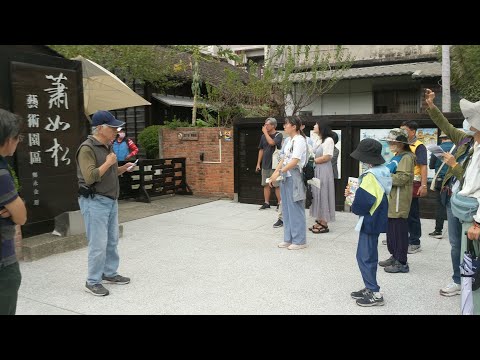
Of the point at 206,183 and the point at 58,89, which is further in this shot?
the point at 206,183

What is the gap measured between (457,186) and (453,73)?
779cm

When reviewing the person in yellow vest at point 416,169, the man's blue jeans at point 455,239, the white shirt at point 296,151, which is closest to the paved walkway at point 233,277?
the man's blue jeans at point 455,239

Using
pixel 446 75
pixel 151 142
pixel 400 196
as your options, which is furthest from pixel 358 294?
pixel 151 142

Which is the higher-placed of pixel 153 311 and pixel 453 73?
pixel 453 73

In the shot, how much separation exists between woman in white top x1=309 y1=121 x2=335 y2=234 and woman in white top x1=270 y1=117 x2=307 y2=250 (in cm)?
89

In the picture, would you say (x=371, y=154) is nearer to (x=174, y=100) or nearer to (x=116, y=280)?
(x=116, y=280)

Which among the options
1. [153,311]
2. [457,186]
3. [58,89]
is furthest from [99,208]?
[457,186]

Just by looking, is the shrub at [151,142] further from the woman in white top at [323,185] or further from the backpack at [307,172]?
the backpack at [307,172]

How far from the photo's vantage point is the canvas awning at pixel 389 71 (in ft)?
37.4

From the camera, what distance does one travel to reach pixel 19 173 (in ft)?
19.0

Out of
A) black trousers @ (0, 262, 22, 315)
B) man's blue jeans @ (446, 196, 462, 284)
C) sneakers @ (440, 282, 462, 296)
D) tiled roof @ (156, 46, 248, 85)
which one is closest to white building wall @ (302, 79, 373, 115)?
tiled roof @ (156, 46, 248, 85)

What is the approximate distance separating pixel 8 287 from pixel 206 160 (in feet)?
26.6
